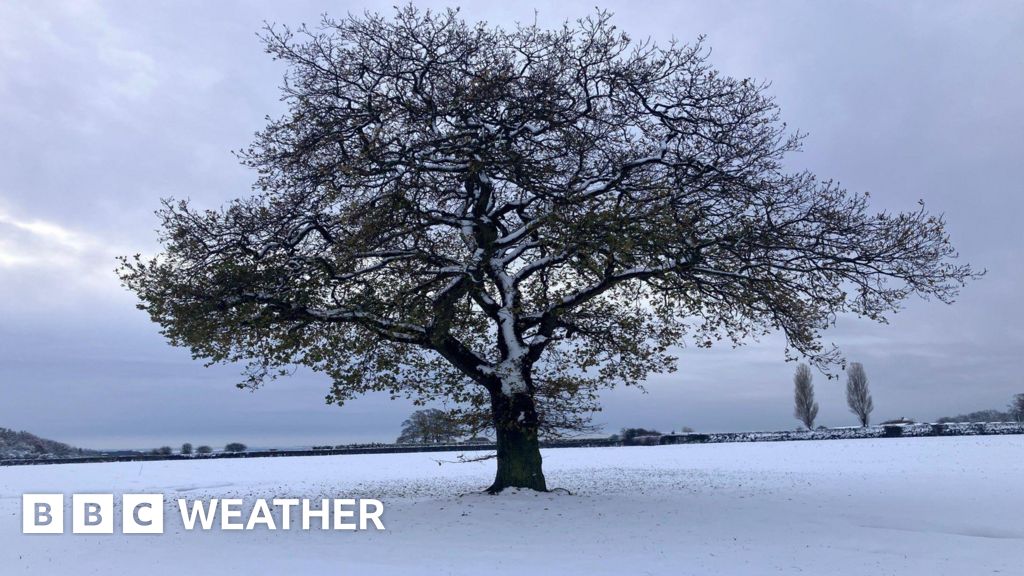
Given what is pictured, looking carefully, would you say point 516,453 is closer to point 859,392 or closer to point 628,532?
point 628,532

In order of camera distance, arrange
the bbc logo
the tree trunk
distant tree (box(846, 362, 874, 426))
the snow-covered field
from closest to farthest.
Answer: the snow-covered field → the bbc logo → the tree trunk → distant tree (box(846, 362, 874, 426))

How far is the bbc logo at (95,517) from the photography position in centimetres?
1772

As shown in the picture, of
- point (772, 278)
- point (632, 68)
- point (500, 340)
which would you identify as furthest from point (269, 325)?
point (772, 278)

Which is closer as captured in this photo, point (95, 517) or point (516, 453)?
point (95, 517)

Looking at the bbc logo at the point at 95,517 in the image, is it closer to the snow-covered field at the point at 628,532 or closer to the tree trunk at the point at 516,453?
the snow-covered field at the point at 628,532

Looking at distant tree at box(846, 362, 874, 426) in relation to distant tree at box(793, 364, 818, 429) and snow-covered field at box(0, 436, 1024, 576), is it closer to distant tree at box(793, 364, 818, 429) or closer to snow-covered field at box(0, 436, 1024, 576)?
distant tree at box(793, 364, 818, 429)

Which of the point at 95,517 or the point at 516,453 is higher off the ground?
the point at 516,453

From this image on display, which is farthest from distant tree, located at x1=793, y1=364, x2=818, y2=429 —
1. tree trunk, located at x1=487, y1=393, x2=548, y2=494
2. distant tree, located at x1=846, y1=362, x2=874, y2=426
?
tree trunk, located at x1=487, y1=393, x2=548, y2=494

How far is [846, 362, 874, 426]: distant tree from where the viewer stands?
8431 centimetres

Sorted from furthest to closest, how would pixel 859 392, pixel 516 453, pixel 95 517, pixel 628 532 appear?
pixel 859 392
pixel 516 453
pixel 95 517
pixel 628 532

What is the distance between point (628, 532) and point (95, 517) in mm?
14014

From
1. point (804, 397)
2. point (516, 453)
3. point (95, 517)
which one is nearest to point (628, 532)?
point (516, 453)

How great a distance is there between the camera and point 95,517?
20.1 m

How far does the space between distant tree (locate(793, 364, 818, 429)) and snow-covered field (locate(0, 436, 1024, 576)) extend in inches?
2260
